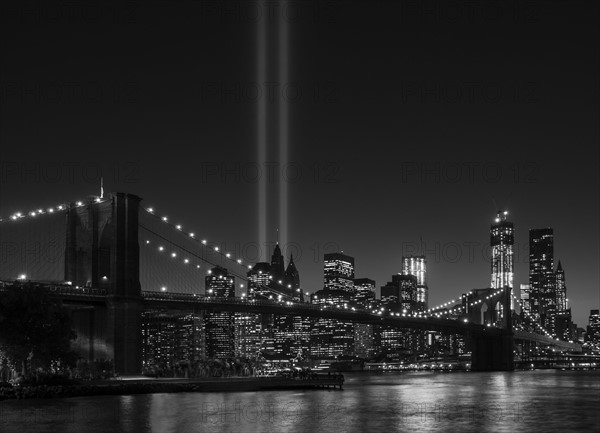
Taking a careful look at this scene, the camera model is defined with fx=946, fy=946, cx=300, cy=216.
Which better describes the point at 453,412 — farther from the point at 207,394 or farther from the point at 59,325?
the point at 59,325

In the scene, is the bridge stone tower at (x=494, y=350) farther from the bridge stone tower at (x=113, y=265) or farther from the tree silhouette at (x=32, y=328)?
the tree silhouette at (x=32, y=328)

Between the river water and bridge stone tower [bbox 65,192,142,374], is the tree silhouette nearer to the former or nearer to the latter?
the river water

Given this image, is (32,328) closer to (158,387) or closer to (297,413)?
(158,387)

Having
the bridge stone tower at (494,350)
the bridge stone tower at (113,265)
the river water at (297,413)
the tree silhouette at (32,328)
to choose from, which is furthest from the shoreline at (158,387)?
the bridge stone tower at (494,350)

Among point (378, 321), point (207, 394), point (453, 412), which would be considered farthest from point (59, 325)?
point (378, 321)

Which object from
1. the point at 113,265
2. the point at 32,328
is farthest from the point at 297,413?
the point at 113,265

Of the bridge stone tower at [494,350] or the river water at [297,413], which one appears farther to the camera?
the bridge stone tower at [494,350]

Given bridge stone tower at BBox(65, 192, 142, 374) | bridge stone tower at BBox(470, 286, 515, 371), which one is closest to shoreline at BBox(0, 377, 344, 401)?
bridge stone tower at BBox(65, 192, 142, 374)
